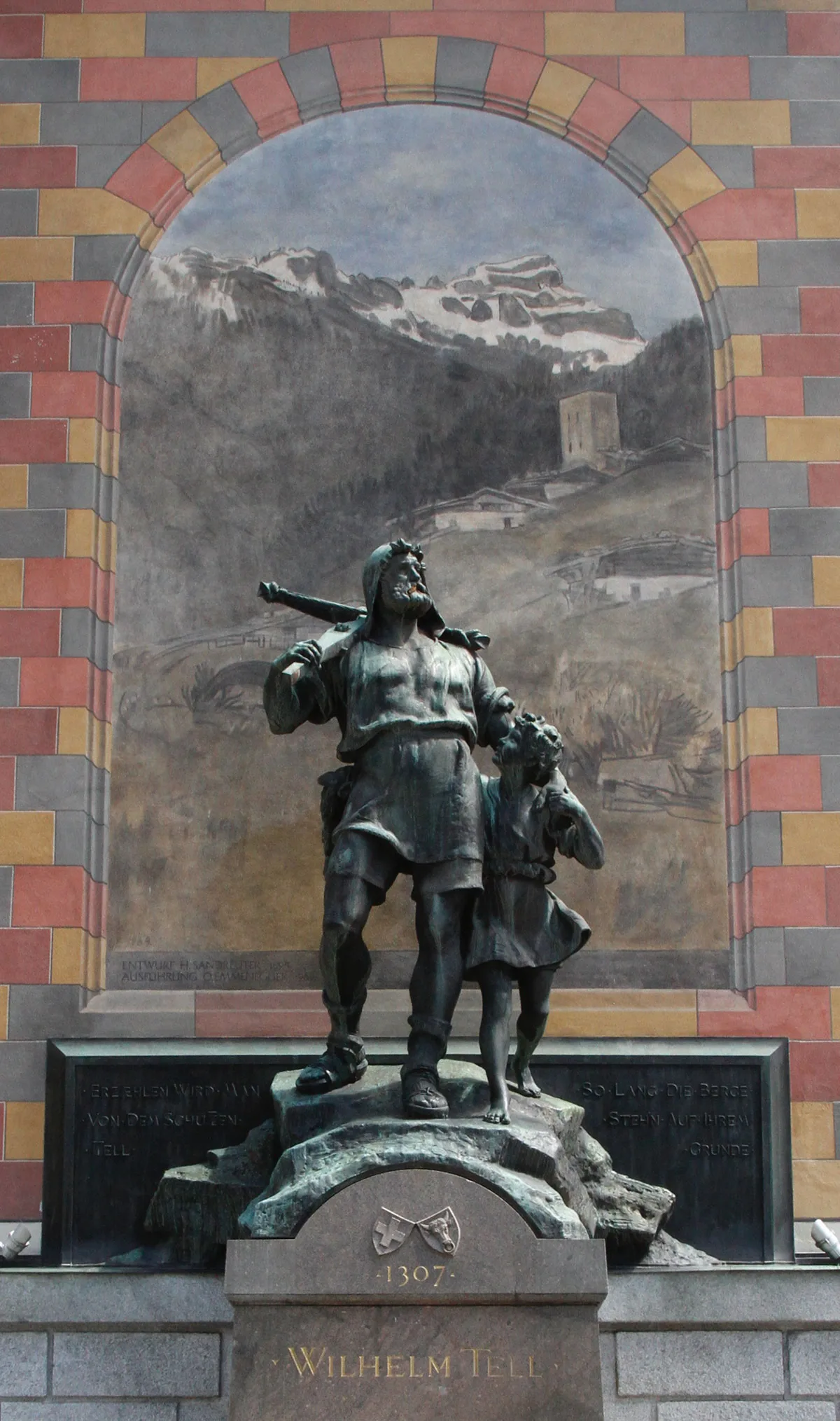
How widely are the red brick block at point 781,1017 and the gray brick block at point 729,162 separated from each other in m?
4.01

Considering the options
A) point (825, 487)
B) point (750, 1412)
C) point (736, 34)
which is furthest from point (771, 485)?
point (750, 1412)

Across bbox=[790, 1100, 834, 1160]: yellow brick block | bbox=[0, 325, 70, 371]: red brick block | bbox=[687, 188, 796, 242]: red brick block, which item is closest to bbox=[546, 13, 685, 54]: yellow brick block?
bbox=[687, 188, 796, 242]: red brick block

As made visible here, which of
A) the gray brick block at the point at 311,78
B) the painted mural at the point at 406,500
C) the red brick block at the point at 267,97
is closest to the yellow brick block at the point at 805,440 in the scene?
the painted mural at the point at 406,500

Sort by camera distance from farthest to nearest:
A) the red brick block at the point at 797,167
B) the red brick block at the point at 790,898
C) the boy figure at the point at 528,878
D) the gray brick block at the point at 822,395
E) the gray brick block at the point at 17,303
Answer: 1. the red brick block at the point at 797,167
2. the gray brick block at the point at 17,303
3. the gray brick block at the point at 822,395
4. the red brick block at the point at 790,898
5. the boy figure at the point at 528,878

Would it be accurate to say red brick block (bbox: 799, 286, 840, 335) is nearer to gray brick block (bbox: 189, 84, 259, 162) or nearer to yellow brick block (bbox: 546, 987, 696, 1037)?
gray brick block (bbox: 189, 84, 259, 162)

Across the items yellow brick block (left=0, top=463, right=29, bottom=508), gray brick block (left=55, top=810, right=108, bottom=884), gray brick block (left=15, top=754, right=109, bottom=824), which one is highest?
yellow brick block (left=0, top=463, right=29, bottom=508)

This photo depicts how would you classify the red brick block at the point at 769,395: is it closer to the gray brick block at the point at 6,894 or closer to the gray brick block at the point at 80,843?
the gray brick block at the point at 80,843

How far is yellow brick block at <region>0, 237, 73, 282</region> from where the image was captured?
984 cm

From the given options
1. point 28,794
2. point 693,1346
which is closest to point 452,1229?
point 693,1346

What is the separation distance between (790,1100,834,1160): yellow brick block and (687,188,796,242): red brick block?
4.22m

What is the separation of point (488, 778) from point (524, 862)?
1.36 ft

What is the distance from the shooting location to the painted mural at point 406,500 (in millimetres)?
9281

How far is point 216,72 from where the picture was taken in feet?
33.1

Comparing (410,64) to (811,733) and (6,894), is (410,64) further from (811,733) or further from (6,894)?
(6,894)
